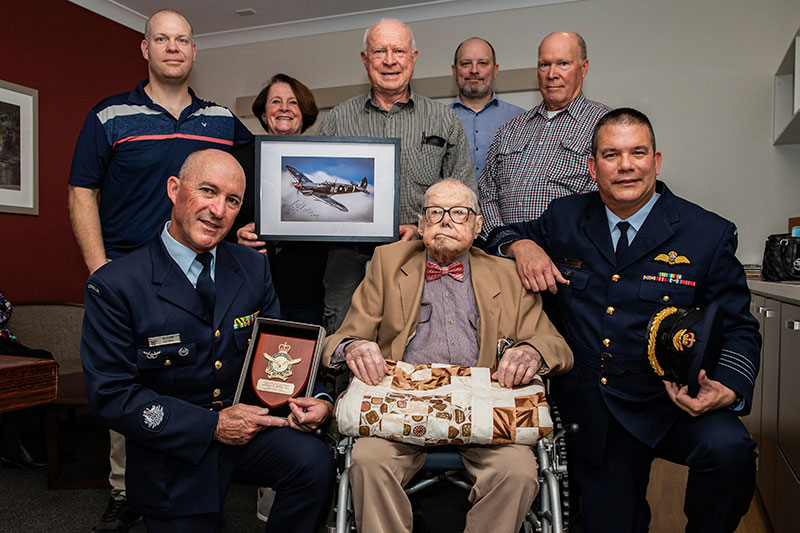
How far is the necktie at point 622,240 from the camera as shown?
210 cm

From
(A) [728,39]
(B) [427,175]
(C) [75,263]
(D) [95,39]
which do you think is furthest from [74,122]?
(A) [728,39]

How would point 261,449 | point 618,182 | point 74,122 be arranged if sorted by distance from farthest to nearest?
point 74,122, point 618,182, point 261,449

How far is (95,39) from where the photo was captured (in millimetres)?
5250

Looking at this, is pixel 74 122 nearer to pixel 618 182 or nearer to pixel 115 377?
pixel 115 377

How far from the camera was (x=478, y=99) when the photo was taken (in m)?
3.94

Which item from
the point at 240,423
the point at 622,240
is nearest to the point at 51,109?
the point at 240,423

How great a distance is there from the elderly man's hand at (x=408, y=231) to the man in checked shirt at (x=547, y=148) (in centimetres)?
42

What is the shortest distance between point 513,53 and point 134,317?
4253mm

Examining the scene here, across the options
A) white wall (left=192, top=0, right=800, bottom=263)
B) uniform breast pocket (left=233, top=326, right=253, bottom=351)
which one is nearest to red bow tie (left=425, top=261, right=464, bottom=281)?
uniform breast pocket (left=233, top=326, right=253, bottom=351)


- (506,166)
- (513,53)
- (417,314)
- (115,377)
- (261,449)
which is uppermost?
(513,53)

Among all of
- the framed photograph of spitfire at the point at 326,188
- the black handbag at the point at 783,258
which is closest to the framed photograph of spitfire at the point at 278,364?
the framed photograph of spitfire at the point at 326,188

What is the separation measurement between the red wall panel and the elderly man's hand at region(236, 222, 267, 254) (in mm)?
2815

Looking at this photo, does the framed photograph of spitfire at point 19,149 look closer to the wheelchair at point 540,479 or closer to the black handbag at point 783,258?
the wheelchair at point 540,479

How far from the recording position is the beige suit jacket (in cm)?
218
